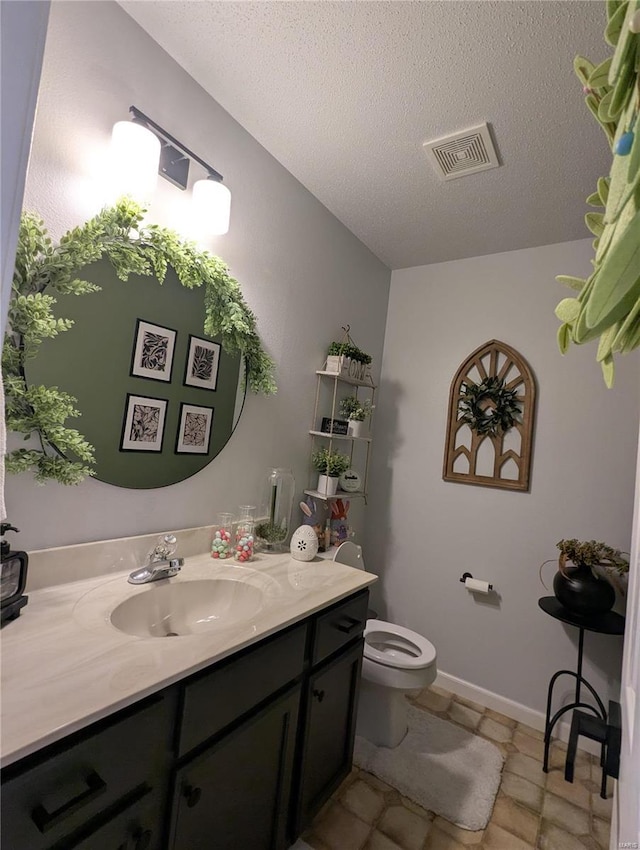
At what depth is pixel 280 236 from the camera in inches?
71.0

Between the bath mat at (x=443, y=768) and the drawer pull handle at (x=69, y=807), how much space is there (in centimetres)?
138

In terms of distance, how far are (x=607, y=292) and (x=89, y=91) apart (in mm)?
1452

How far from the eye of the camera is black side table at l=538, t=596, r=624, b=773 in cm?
167

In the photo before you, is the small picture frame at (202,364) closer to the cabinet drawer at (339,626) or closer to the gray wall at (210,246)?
the gray wall at (210,246)

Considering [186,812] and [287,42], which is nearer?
[186,812]

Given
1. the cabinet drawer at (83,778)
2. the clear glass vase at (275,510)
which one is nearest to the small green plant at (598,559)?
the clear glass vase at (275,510)

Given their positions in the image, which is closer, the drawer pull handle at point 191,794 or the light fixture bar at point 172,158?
the drawer pull handle at point 191,794

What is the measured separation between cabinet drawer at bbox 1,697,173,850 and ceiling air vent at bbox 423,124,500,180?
2020 mm

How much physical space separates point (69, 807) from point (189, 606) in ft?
1.99

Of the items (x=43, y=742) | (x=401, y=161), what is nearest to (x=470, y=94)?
(x=401, y=161)

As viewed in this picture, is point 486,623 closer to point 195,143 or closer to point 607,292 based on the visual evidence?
point 607,292

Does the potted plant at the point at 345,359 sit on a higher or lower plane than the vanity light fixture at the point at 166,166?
lower

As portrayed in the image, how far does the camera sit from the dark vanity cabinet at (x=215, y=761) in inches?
25.4

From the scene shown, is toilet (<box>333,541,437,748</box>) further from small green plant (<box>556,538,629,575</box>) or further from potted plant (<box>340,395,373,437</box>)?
small green plant (<box>556,538,629,575</box>)
